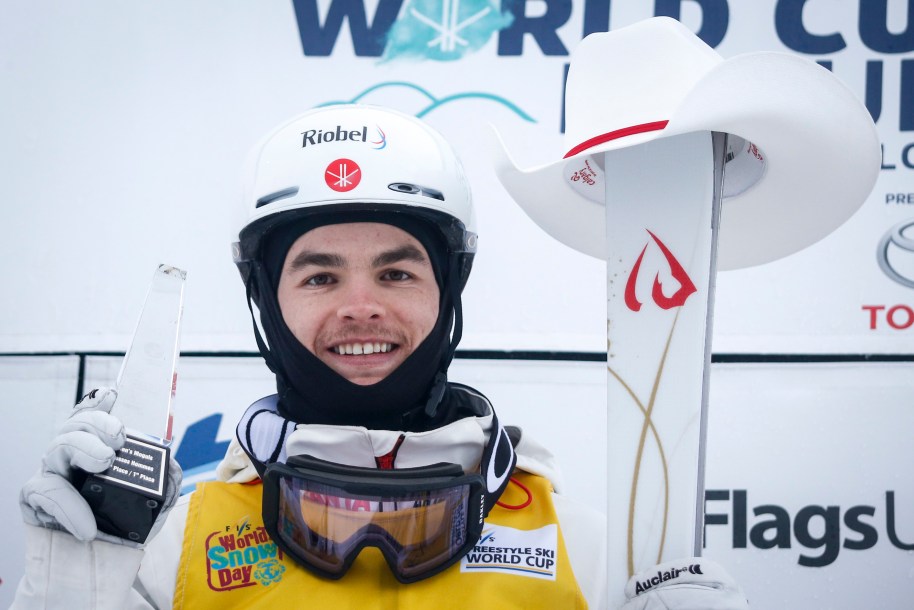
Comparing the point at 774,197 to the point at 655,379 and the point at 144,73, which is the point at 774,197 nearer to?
the point at 655,379

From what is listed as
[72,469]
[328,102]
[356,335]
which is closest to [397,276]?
[356,335]

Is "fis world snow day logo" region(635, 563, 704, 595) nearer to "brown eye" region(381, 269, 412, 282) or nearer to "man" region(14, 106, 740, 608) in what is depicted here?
"man" region(14, 106, 740, 608)

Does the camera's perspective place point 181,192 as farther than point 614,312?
Yes

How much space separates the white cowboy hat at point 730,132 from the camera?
1312mm

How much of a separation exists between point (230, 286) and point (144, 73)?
817mm

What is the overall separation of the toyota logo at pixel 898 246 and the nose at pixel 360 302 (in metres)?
1.70

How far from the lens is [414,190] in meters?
1.97

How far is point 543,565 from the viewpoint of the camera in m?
1.72

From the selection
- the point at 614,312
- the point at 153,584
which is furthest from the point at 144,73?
the point at 614,312

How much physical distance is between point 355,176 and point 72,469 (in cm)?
90

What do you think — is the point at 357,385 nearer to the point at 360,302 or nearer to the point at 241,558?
the point at 360,302

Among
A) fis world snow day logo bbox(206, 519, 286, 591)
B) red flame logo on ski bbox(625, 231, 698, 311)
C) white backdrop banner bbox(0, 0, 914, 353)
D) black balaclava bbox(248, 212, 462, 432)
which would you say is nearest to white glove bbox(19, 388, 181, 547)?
fis world snow day logo bbox(206, 519, 286, 591)

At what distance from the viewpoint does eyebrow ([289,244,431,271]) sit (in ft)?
6.17

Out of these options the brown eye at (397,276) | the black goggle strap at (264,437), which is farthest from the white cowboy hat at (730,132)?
the black goggle strap at (264,437)
